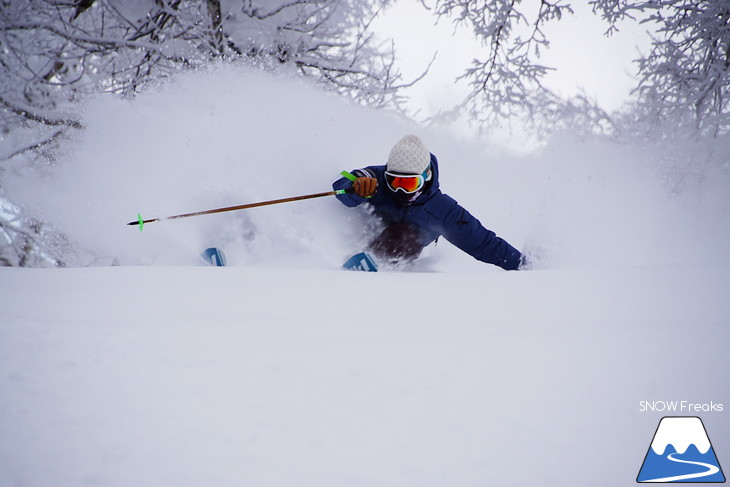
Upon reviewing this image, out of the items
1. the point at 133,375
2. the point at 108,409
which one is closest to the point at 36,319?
the point at 133,375

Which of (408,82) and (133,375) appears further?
(408,82)

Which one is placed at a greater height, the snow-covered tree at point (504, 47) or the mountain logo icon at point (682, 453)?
the snow-covered tree at point (504, 47)

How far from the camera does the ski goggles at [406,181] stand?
3.20 metres

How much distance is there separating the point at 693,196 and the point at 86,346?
7.21 meters

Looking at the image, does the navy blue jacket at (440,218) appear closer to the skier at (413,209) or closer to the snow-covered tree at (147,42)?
the skier at (413,209)

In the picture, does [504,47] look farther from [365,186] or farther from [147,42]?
[147,42]

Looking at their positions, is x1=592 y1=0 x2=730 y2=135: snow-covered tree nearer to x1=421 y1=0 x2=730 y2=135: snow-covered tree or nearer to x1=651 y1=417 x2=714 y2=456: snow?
x1=421 y1=0 x2=730 y2=135: snow-covered tree

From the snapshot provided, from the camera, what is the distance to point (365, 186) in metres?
3.21

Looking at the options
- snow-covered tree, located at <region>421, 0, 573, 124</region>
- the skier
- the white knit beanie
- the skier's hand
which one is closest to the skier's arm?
the skier

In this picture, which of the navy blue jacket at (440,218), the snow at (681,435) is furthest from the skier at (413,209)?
the snow at (681,435)

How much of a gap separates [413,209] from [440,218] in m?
0.28

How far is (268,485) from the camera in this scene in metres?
0.98

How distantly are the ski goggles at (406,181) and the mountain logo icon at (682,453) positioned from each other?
90.5 inches

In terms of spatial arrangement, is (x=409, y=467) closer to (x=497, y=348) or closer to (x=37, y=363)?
(x=497, y=348)
